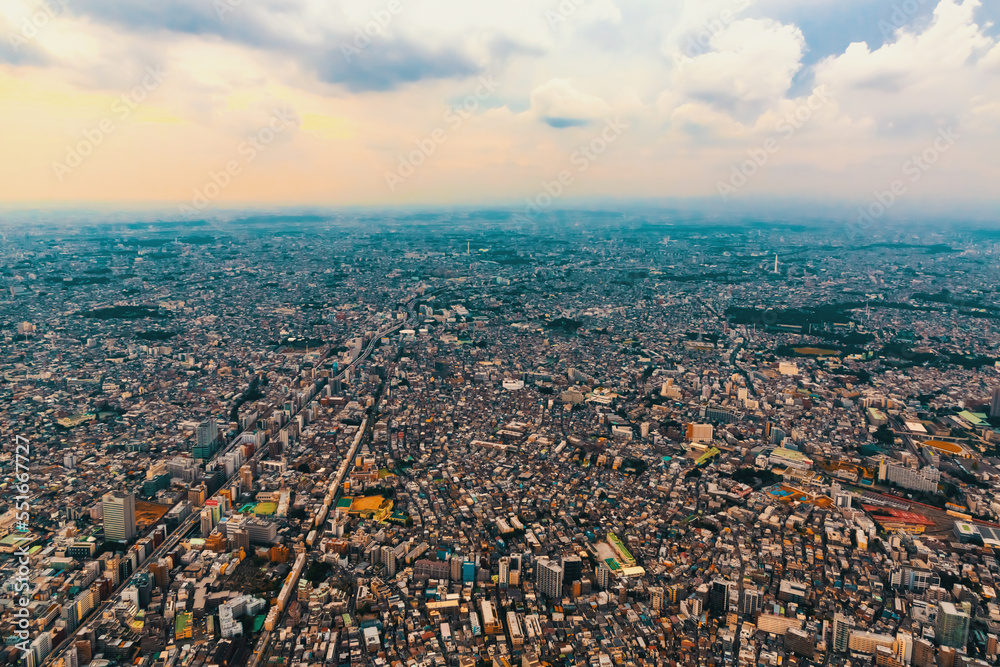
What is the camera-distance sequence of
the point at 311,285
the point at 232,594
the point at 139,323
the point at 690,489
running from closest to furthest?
1. the point at 232,594
2. the point at 690,489
3. the point at 139,323
4. the point at 311,285

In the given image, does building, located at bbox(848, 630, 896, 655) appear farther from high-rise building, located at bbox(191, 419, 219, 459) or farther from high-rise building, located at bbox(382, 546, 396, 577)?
high-rise building, located at bbox(191, 419, 219, 459)

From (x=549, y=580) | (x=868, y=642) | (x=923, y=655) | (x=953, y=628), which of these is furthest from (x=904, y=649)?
(x=549, y=580)

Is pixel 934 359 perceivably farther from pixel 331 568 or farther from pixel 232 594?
pixel 232 594

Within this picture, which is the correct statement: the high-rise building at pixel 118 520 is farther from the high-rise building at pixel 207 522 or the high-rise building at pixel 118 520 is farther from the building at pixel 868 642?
the building at pixel 868 642

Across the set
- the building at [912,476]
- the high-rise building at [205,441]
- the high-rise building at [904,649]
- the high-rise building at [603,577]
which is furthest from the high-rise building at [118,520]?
the building at [912,476]

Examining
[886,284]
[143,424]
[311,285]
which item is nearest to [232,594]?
[143,424]
